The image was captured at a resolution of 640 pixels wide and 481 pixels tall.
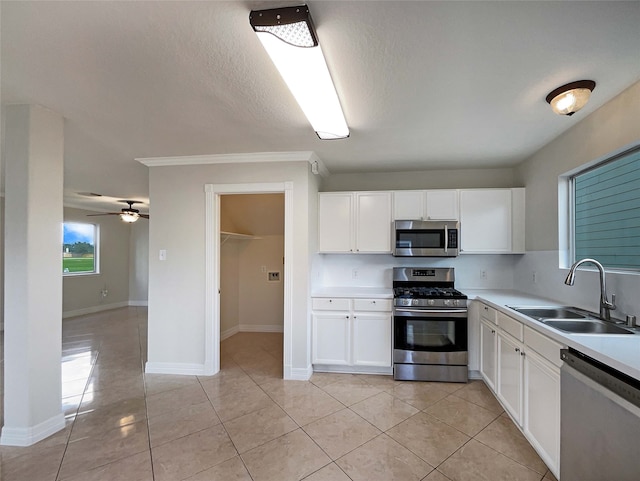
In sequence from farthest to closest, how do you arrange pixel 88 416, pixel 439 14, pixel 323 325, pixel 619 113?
pixel 323 325 → pixel 88 416 → pixel 619 113 → pixel 439 14

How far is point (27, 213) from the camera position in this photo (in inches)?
83.1

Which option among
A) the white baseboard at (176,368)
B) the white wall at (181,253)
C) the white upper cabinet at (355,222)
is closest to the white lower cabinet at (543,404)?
Result: the white upper cabinet at (355,222)

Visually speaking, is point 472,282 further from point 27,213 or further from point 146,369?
point 27,213

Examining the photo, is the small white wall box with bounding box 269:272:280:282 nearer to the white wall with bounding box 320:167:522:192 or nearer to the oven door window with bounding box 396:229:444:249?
the white wall with bounding box 320:167:522:192

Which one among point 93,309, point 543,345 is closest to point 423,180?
point 543,345

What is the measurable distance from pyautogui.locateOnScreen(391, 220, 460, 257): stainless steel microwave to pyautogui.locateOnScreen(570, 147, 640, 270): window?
1064 mm

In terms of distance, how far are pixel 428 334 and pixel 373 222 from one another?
1365mm

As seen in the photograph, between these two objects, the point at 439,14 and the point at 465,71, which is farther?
the point at 465,71

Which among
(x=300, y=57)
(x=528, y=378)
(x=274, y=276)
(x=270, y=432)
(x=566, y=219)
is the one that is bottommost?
(x=270, y=432)

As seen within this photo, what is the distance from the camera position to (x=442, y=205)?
3.52m

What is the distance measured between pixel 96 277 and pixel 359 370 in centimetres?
644

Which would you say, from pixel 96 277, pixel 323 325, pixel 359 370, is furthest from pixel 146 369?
pixel 96 277

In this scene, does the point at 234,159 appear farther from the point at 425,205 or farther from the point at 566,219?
the point at 566,219

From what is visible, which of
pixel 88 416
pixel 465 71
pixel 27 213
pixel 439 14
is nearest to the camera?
pixel 439 14
